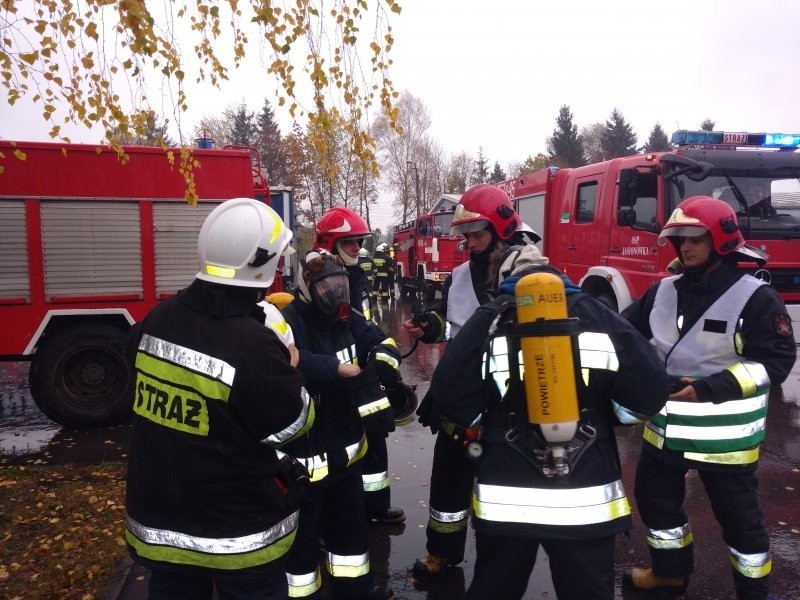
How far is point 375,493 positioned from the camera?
395 cm

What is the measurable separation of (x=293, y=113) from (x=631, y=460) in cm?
398

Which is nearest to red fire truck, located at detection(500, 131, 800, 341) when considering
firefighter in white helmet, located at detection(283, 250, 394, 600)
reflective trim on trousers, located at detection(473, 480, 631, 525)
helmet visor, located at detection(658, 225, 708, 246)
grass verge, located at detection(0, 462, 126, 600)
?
helmet visor, located at detection(658, 225, 708, 246)

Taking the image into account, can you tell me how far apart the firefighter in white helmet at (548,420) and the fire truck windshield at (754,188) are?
493 centimetres

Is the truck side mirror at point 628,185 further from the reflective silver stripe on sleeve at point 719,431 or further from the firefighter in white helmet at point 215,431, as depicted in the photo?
the firefighter in white helmet at point 215,431

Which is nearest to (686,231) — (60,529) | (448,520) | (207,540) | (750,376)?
(750,376)

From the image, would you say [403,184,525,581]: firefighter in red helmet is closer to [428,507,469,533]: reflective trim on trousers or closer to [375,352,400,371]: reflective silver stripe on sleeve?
[428,507,469,533]: reflective trim on trousers

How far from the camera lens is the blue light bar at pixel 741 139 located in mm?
6867

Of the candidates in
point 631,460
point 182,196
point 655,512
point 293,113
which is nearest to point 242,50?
point 293,113

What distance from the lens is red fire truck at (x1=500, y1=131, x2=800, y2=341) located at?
620cm

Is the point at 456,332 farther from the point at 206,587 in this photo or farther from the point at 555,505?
the point at 206,587

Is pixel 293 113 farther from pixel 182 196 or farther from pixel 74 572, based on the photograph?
pixel 74 572

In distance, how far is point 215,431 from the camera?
1.84m

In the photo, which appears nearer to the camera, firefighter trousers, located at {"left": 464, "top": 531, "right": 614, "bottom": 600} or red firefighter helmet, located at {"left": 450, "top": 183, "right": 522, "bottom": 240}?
firefighter trousers, located at {"left": 464, "top": 531, "right": 614, "bottom": 600}

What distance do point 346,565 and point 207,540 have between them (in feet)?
3.39
